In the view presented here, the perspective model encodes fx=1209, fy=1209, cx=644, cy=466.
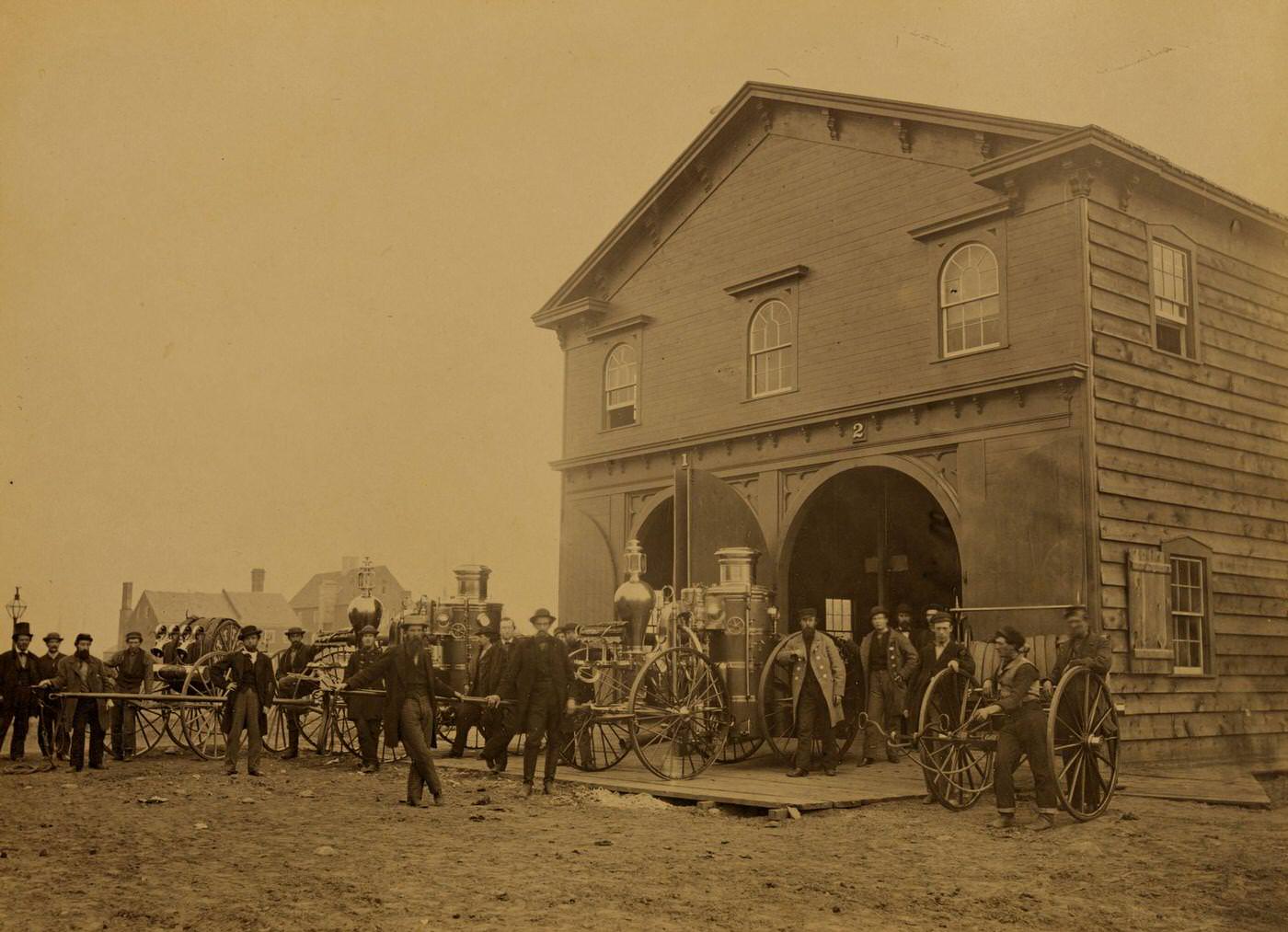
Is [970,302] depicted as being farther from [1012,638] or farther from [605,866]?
[605,866]

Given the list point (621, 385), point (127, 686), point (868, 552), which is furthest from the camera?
point (621, 385)

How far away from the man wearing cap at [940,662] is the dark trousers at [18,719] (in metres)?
11.6

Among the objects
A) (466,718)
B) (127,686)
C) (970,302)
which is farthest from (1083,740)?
(127,686)

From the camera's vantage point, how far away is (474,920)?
6812 millimetres

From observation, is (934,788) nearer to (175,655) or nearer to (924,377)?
(924,377)

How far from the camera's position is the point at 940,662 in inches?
500

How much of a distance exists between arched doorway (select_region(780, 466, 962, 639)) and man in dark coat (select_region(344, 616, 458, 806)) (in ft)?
25.0

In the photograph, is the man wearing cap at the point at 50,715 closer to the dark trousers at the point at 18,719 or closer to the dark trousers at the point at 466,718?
the dark trousers at the point at 18,719

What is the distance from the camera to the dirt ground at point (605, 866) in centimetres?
704

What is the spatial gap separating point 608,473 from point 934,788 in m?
11.9

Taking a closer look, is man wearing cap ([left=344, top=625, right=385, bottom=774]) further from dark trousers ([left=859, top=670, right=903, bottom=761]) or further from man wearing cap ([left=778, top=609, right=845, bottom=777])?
dark trousers ([left=859, top=670, right=903, bottom=761])

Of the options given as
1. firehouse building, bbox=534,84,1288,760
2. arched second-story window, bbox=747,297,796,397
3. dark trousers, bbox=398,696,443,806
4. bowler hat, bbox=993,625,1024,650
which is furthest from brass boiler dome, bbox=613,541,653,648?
bowler hat, bbox=993,625,1024,650

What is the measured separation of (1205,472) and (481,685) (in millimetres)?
10129

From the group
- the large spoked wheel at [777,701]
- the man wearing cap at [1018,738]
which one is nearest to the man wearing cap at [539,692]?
the large spoked wheel at [777,701]
